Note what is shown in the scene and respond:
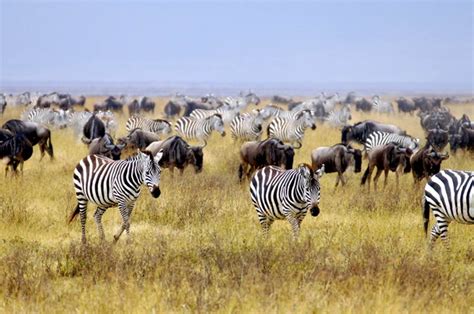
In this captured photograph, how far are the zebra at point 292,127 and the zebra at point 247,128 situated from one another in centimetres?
81

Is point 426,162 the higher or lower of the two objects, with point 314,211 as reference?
lower

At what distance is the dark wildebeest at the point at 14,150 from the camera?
16.5 metres

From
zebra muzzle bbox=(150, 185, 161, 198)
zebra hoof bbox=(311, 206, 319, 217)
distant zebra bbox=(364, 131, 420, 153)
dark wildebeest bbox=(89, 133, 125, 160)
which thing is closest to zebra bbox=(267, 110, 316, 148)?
distant zebra bbox=(364, 131, 420, 153)

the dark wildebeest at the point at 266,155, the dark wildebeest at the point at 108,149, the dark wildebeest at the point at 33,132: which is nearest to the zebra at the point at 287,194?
the dark wildebeest at the point at 266,155

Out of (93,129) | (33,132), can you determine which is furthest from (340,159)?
(33,132)

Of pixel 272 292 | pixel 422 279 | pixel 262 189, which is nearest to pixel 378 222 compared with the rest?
pixel 262 189

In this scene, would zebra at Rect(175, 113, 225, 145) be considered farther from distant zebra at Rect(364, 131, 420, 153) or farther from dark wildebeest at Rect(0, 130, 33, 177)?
dark wildebeest at Rect(0, 130, 33, 177)

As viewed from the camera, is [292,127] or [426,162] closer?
[426,162]

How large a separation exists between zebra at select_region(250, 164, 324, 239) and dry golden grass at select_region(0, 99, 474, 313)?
377mm

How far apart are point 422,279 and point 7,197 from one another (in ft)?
27.5

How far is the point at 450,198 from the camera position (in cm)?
935

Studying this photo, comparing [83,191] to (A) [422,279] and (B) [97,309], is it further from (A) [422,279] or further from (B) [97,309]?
(A) [422,279]

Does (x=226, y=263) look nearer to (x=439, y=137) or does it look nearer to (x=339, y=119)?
(x=439, y=137)

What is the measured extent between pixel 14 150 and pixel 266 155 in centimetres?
582
